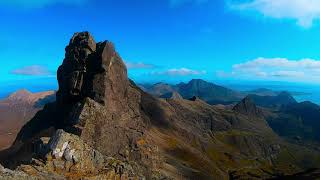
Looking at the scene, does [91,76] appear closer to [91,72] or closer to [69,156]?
[91,72]

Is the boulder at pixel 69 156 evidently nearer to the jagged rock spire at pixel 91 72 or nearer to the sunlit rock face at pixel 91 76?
the sunlit rock face at pixel 91 76

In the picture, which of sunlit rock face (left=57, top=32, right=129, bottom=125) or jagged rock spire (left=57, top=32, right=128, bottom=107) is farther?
jagged rock spire (left=57, top=32, right=128, bottom=107)

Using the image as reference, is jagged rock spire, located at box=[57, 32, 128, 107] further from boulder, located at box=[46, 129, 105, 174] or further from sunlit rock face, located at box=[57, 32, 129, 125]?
boulder, located at box=[46, 129, 105, 174]

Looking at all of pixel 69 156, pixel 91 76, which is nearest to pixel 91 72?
pixel 91 76

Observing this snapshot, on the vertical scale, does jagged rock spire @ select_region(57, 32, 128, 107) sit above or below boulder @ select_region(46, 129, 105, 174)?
above

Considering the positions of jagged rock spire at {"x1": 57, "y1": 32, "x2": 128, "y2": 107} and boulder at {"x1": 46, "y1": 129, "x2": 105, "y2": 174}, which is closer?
boulder at {"x1": 46, "y1": 129, "x2": 105, "y2": 174}

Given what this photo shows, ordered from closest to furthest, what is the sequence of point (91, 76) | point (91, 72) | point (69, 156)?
point (69, 156), point (91, 76), point (91, 72)

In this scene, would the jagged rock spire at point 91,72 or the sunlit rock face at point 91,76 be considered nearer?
the sunlit rock face at point 91,76

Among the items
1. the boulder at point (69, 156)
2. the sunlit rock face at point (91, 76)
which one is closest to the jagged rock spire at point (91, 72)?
the sunlit rock face at point (91, 76)

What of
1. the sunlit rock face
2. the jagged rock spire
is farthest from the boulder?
the jagged rock spire

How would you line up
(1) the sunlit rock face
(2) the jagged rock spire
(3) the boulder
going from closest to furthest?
1. (3) the boulder
2. (1) the sunlit rock face
3. (2) the jagged rock spire

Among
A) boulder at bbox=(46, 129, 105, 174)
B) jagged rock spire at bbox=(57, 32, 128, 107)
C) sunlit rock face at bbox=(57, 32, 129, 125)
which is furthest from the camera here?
jagged rock spire at bbox=(57, 32, 128, 107)

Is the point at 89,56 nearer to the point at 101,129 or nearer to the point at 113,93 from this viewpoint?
the point at 113,93

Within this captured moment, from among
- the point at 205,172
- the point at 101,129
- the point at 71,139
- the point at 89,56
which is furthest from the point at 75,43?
the point at 71,139
